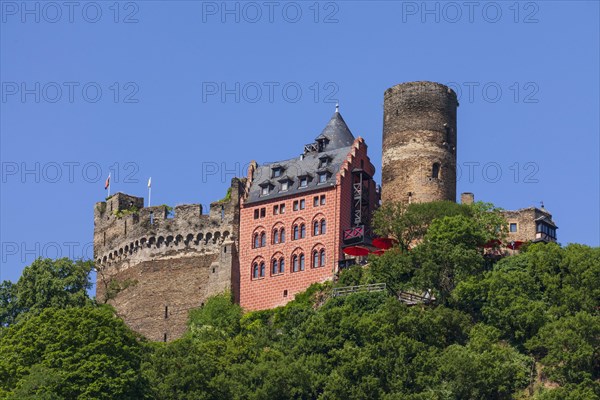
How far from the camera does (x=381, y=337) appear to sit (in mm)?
105000

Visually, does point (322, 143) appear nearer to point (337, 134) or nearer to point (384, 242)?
point (337, 134)

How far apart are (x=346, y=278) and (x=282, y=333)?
695 centimetres

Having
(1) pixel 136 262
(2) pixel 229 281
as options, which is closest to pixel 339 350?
(2) pixel 229 281

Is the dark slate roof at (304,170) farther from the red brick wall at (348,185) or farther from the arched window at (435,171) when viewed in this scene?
the arched window at (435,171)

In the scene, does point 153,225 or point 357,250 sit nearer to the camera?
point 357,250

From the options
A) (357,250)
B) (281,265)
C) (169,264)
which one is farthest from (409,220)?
(169,264)

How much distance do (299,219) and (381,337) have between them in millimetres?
22008

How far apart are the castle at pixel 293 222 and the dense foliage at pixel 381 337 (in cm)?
355

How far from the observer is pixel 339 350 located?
344 feet

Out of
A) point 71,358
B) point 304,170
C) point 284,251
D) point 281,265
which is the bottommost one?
point 71,358

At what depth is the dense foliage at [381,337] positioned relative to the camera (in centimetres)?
9681

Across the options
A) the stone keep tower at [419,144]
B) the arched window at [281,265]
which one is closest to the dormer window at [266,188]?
the arched window at [281,265]

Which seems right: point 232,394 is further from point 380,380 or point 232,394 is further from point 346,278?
point 346,278

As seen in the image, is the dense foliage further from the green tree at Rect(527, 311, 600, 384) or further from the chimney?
the chimney
